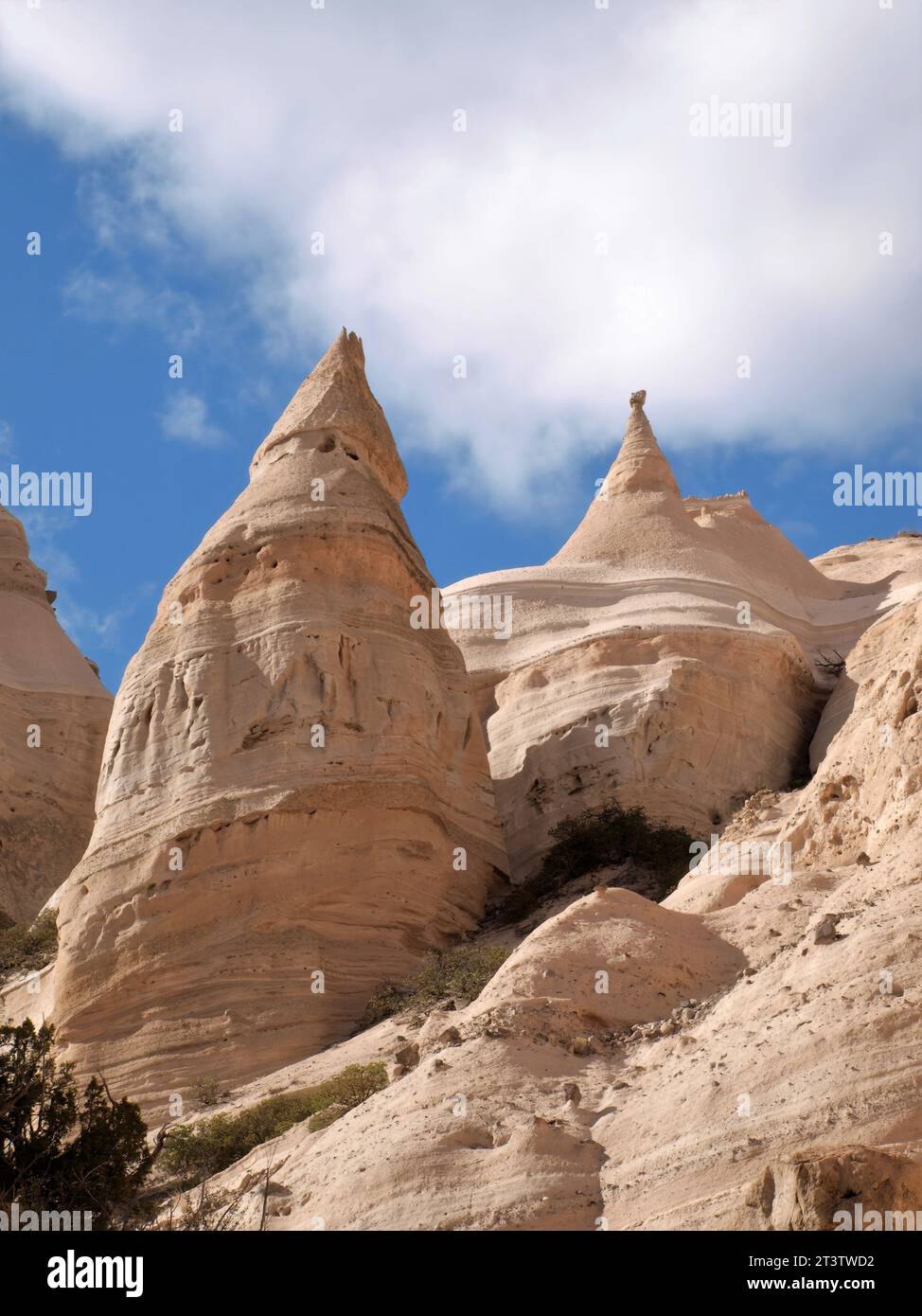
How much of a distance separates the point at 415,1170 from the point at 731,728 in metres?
18.9

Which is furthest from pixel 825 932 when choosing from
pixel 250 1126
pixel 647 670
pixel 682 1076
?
pixel 647 670

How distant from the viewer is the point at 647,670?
30.8 m

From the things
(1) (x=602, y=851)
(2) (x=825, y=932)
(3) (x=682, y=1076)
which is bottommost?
(3) (x=682, y=1076)

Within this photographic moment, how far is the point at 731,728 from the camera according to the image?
29859 millimetres

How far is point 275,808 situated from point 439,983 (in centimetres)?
358

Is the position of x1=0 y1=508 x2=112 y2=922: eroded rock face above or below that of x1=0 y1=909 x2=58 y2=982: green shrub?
above

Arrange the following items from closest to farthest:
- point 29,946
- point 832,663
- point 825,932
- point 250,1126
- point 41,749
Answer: point 825,932
point 250,1126
point 29,946
point 832,663
point 41,749

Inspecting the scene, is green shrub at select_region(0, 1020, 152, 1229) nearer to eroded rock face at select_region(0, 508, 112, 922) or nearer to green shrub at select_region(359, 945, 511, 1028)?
green shrub at select_region(359, 945, 511, 1028)

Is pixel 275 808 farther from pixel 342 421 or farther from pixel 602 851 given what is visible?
pixel 342 421

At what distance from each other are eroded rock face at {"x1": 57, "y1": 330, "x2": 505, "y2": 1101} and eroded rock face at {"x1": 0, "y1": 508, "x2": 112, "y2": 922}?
30.5 ft

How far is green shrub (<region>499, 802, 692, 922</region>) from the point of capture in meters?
25.2

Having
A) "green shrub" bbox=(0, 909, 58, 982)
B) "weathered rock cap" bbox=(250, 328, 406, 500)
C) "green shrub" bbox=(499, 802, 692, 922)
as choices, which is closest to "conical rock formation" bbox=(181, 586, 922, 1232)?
"green shrub" bbox=(499, 802, 692, 922)

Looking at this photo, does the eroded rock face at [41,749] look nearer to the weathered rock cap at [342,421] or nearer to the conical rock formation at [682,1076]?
the weathered rock cap at [342,421]

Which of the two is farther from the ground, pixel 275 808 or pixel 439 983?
pixel 275 808
